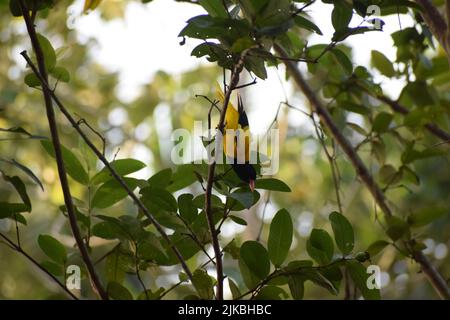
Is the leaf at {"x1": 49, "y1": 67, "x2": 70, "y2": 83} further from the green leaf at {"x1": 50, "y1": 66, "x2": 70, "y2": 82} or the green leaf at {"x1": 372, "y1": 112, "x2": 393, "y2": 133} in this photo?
the green leaf at {"x1": 372, "y1": 112, "x2": 393, "y2": 133}

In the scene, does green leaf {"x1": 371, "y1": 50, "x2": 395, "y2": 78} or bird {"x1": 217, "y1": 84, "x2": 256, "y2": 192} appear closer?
bird {"x1": 217, "y1": 84, "x2": 256, "y2": 192}

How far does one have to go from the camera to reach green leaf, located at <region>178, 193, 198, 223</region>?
868mm

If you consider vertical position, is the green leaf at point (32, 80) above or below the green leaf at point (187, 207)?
above

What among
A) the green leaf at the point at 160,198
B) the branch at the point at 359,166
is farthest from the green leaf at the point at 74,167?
the branch at the point at 359,166

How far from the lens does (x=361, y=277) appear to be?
0.89 meters

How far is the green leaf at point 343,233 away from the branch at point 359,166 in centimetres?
19

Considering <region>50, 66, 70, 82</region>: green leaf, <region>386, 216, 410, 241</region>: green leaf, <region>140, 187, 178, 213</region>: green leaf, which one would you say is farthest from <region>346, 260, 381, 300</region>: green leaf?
<region>50, 66, 70, 82</region>: green leaf

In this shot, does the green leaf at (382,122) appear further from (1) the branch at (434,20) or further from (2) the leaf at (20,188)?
(2) the leaf at (20,188)

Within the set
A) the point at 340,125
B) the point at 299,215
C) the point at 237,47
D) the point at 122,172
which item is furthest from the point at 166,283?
the point at 237,47

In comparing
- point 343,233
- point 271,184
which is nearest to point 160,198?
point 271,184

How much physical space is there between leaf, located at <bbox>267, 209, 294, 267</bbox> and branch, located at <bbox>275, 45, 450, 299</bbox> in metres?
0.27

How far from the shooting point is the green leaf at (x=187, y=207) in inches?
34.2

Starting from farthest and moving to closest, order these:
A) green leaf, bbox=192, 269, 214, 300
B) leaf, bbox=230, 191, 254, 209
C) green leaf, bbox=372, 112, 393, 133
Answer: green leaf, bbox=372, 112, 393, 133 < green leaf, bbox=192, 269, 214, 300 < leaf, bbox=230, 191, 254, 209

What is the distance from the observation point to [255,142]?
3.05 ft
